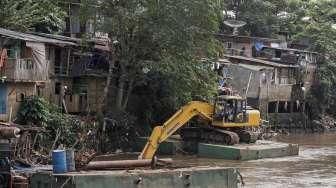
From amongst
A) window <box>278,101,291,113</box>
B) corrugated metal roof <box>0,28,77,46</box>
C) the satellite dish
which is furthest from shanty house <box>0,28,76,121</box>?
window <box>278,101,291,113</box>

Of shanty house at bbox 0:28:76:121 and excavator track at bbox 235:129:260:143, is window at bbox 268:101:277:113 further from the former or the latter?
shanty house at bbox 0:28:76:121

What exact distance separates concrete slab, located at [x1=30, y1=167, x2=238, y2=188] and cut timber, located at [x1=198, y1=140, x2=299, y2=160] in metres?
11.5

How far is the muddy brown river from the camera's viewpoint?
1083 inches

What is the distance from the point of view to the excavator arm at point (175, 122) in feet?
105

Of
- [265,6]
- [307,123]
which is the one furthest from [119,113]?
[265,6]

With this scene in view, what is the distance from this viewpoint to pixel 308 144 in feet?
149

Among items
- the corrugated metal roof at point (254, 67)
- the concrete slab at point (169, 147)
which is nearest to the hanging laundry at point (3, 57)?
the concrete slab at point (169, 147)

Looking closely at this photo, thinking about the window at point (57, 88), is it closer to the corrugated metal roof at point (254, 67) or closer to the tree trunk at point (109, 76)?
the tree trunk at point (109, 76)

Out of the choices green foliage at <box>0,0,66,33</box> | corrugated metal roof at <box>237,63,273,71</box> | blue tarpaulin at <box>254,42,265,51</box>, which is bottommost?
corrugated metal roof at <box>237,63,273,71</box>

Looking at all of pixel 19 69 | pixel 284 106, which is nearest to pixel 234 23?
pixel 284 106

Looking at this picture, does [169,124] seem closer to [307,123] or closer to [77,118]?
[77,118]

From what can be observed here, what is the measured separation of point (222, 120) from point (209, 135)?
1.48 m

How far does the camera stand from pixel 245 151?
109 ft

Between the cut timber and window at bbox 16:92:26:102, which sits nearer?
window at bbox 16:92:26:102
